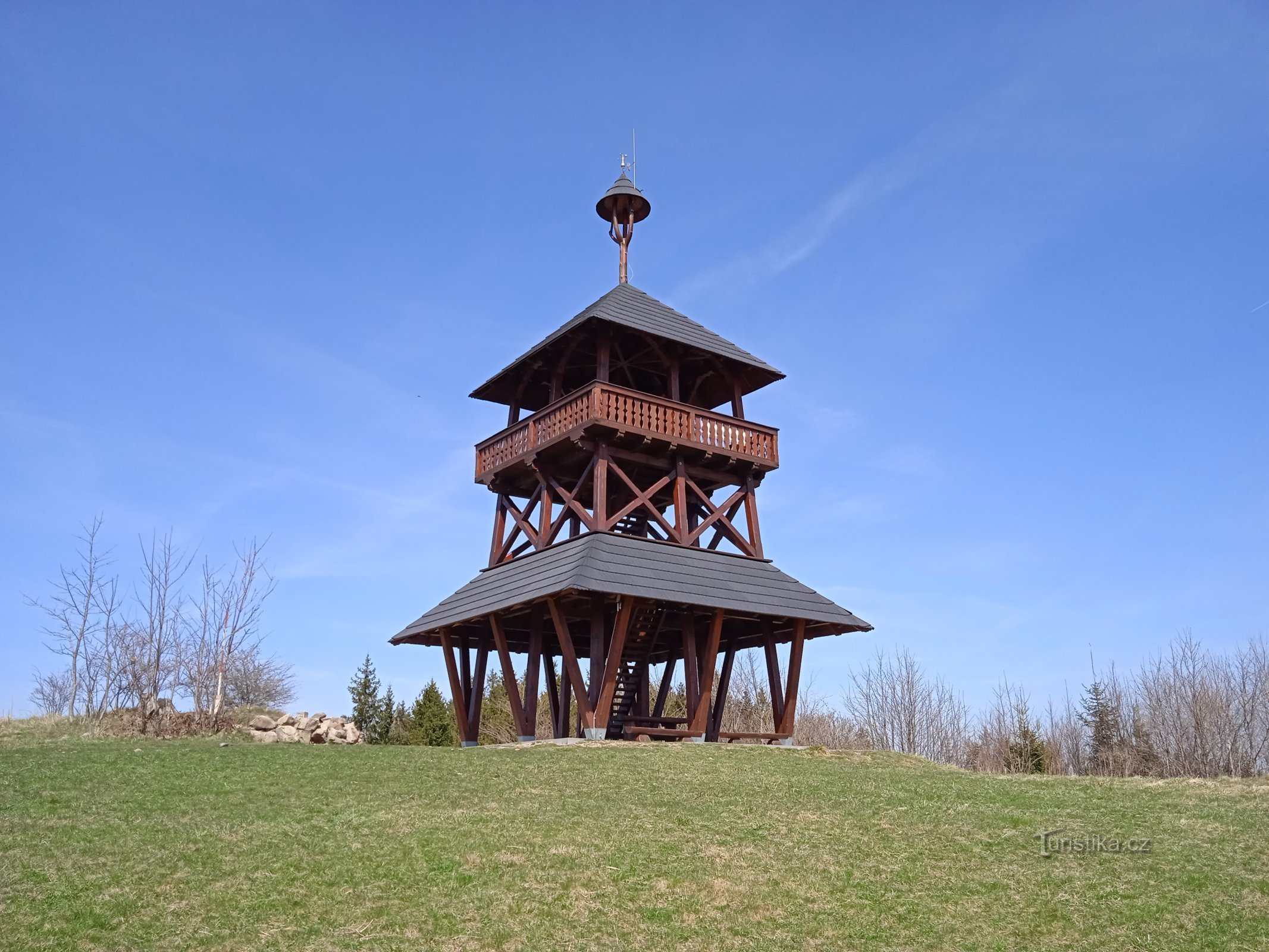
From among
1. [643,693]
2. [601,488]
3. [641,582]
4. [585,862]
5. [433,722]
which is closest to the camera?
[585,862]

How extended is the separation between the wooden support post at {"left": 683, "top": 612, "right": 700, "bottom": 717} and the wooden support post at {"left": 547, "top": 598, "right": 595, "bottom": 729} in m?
2.17

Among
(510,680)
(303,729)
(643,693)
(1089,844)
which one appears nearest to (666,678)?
(643,693)

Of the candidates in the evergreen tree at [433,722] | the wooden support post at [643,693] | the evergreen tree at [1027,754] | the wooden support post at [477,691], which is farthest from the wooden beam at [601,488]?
the evergreen tree at [1027,754]

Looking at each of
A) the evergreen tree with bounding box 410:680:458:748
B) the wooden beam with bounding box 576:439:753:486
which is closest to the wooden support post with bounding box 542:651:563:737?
the wooden beam with bounding box 576:439:753:486

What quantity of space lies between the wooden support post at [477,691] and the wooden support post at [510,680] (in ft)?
4.13

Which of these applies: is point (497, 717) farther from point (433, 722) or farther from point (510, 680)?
point (510, 680)

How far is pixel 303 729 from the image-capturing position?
2095cm

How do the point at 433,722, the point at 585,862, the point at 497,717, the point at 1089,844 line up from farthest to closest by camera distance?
the point at 497,717
the point at 433,722
the point at 1089,844
the point at 585,862

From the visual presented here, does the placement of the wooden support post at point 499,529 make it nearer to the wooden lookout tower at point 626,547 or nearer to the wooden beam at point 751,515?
the wooden lookout tower at point 626,547

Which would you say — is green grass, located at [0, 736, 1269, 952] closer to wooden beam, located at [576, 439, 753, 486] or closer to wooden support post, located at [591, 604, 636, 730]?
wooden support post, located at [591, 604, 636, 730]

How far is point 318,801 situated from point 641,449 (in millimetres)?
11088

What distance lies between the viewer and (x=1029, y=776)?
17.4 metres

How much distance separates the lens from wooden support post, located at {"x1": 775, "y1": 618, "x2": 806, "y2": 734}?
846 inches

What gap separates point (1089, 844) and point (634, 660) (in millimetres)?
12011
